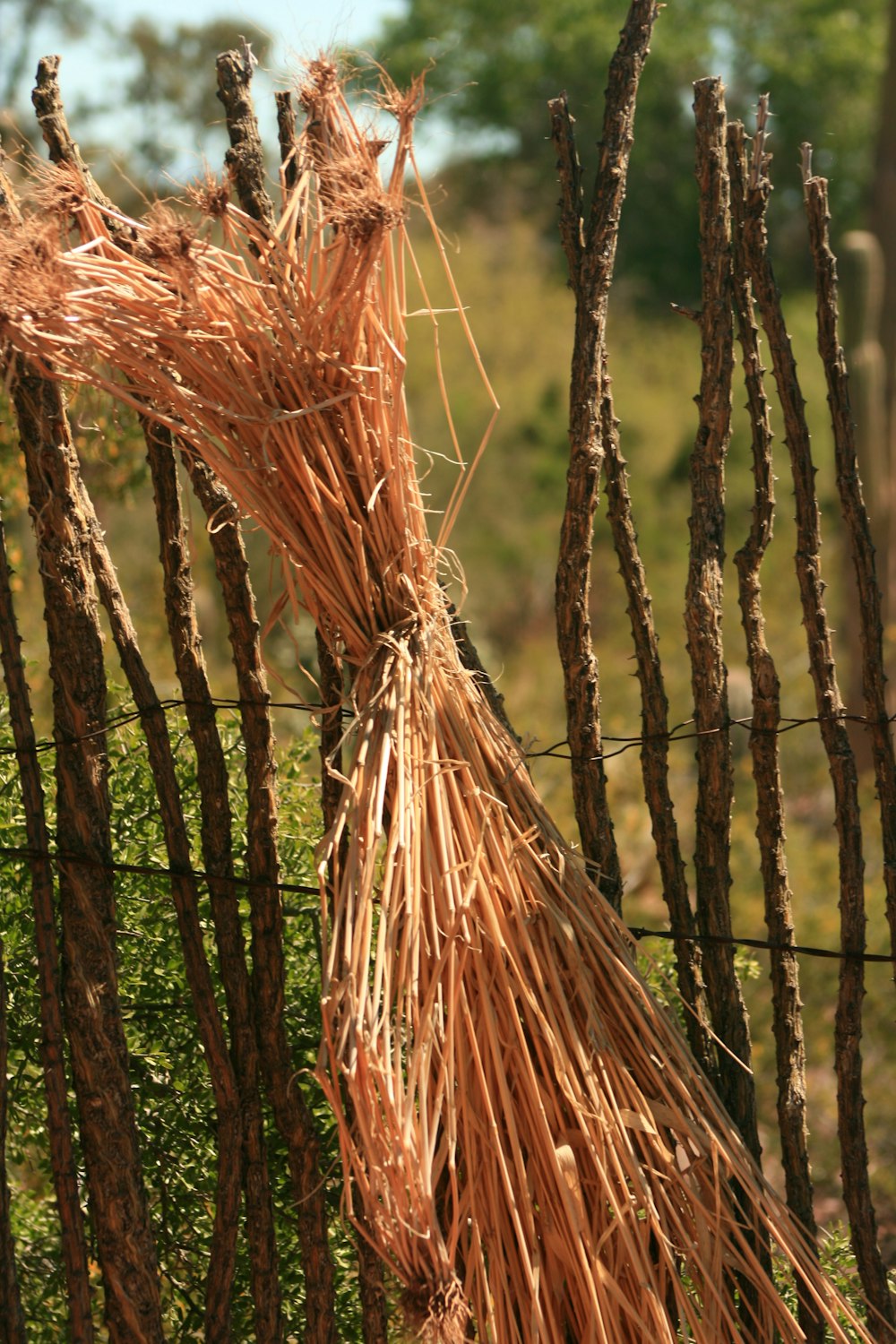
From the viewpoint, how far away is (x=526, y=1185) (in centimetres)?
118

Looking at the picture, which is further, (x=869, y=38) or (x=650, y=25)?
(x=869, y=38)

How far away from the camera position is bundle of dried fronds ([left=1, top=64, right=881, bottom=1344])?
116cm

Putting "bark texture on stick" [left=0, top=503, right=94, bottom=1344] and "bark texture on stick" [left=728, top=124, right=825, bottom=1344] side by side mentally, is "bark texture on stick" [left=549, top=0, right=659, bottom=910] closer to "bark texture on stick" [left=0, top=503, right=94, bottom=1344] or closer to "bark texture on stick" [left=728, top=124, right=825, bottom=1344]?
"bark texture on stick" [left=728, top=124, right=825, bottom=1344]

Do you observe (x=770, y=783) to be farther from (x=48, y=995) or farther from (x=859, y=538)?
(x=48, y=995)

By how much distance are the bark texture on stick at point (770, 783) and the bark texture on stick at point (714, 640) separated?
0.03 metres

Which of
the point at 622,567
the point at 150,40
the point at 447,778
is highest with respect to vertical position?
the point at 150,40

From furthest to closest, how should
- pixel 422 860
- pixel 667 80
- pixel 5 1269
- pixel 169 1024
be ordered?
pixel 667 80 < pixel 169 1024 < pixel 5 1269 < pixel 422 860

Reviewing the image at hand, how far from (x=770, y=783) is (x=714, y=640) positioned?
6.8 inches

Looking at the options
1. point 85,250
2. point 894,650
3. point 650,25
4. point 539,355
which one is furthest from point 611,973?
point 539,355

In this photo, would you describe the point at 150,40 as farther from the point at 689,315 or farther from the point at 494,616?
the point at 689,315

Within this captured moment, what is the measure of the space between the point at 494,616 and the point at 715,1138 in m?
8.61

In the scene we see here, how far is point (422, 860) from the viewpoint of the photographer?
47.5 inches

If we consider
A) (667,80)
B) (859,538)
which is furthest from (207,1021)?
(667,80)

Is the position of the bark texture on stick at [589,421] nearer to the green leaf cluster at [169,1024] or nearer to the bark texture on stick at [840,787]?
the bark texture on stick at [840,787]
